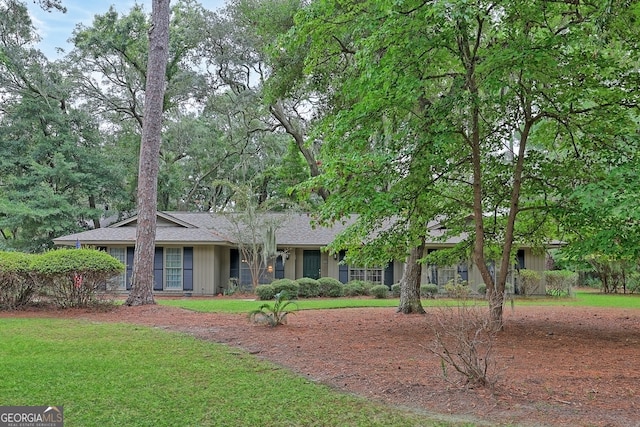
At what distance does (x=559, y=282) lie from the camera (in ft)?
73.7

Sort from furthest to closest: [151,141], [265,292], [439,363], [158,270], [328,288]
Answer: [158,270] < [328,288] < [265,292] < [151,141] < [439,363]

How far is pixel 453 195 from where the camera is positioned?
37.0 feet

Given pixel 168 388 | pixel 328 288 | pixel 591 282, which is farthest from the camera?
pixel 591 282

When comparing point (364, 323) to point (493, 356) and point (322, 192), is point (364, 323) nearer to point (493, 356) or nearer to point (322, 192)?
point (493, 356)

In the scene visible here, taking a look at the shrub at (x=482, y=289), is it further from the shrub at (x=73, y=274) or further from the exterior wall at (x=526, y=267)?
the shrub at (x=73, y=274)

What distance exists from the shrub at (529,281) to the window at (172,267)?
1384 centimetres

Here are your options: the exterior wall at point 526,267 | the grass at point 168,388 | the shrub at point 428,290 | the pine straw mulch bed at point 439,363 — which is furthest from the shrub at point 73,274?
the exterior wall at point 526,267

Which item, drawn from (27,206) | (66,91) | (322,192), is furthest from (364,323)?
(66,91)

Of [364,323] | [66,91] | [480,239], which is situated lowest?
[364,323]

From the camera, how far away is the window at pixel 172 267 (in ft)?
71.1

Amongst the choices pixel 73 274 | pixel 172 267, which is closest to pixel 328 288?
pixel 172 267

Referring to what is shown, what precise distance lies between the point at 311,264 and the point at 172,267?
5.83m

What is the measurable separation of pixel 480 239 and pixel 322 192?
8796mm

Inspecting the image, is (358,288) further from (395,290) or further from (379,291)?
(395,290)
